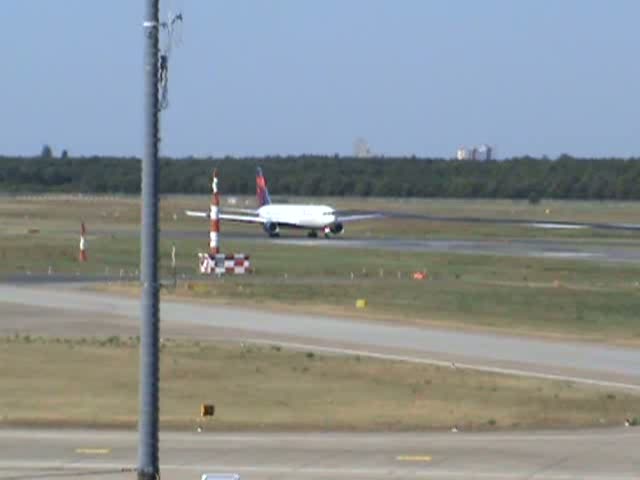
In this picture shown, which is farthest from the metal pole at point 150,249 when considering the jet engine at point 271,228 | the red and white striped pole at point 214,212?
the jet engine at point 271,228

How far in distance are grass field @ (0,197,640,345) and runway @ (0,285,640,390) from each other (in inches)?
95.4

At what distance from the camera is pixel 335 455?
21.5 m

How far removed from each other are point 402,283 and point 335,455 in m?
36.5

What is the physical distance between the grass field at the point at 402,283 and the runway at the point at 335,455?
16836 millimetres

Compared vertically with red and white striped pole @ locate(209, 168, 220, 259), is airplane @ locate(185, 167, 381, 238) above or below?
below

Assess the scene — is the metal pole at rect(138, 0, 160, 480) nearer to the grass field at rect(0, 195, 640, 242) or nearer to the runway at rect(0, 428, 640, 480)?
the runway at rect(0, 428, 640, 480)

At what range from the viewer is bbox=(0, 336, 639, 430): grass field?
25.3 m

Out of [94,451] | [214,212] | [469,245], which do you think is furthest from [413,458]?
[469,245]

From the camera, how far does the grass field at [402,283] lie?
4531 cm

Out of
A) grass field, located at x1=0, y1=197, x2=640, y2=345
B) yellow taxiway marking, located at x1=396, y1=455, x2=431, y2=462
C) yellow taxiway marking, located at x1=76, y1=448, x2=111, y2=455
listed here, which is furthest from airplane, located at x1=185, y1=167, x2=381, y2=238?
yellow taxiway marking, located at x1=396, y1=455, x2=431, y2=462

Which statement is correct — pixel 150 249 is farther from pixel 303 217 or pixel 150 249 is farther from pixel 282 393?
pixel 303 217

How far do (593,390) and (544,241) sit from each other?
67.9 meters

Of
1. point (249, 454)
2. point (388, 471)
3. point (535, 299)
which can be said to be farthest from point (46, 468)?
point (535, 299)

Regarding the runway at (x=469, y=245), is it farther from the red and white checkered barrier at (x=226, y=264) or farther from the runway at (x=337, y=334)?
the runway at (x=337, y=334)
